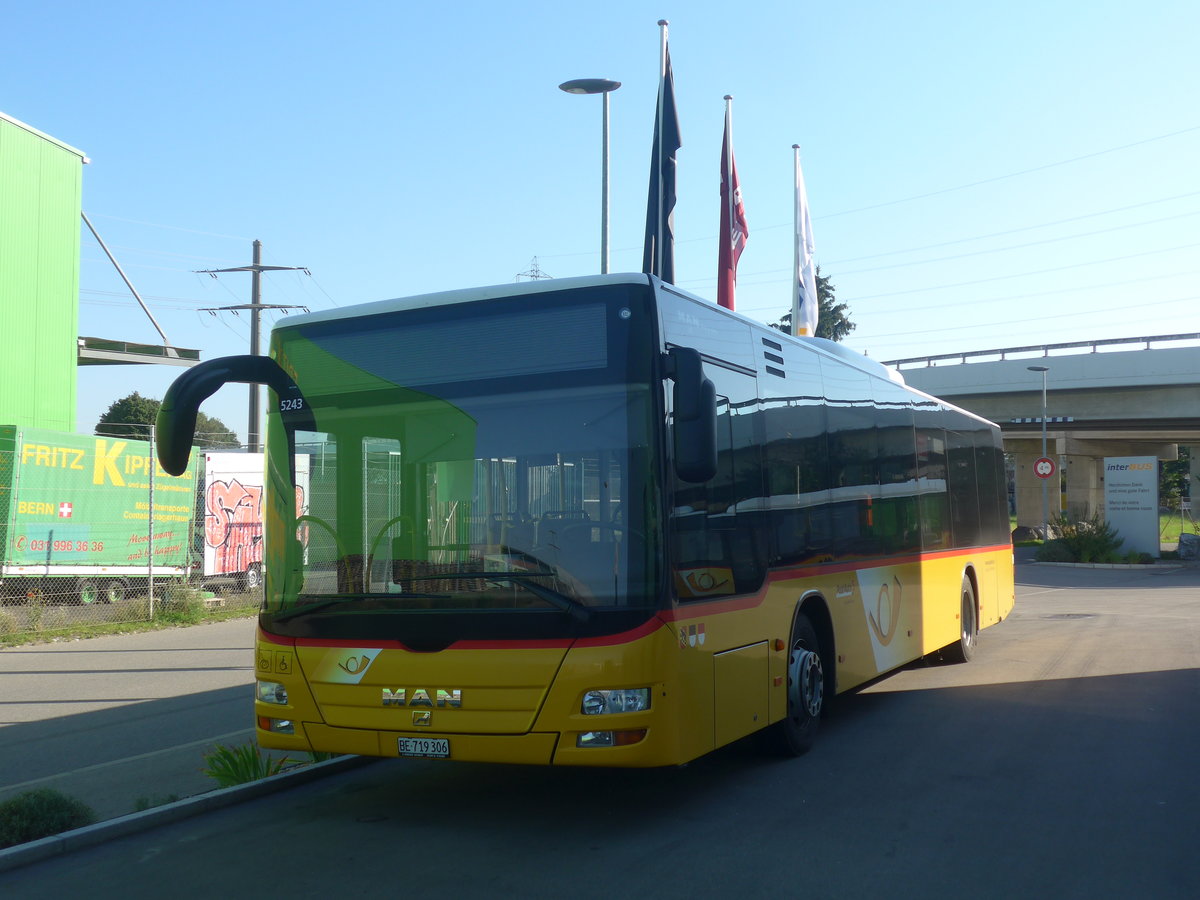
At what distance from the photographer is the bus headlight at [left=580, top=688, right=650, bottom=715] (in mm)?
6109

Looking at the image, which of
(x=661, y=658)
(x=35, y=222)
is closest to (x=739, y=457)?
(x=661, y=658)

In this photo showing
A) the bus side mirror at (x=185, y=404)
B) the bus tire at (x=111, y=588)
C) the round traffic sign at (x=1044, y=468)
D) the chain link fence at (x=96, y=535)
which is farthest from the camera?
Result: the round traffic sign at (x=1044, y=468)

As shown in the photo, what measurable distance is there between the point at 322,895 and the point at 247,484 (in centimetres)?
2135

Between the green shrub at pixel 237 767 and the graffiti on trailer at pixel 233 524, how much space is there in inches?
678

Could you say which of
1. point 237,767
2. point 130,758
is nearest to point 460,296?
point 237,767

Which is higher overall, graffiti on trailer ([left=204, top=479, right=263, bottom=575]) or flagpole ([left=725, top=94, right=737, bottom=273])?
flagpole ([left=725, top=94, right=737, bottom=273])

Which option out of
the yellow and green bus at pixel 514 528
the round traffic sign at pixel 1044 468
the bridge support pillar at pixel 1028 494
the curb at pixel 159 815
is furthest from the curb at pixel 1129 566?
the curb at pixel 159 815

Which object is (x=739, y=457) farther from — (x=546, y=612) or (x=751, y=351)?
(x=546, y=612)

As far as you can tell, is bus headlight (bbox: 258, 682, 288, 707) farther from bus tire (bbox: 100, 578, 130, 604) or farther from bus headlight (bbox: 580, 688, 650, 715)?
bus tire (bbox: 100, 578, 130, 604)

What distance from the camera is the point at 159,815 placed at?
6.75 meters

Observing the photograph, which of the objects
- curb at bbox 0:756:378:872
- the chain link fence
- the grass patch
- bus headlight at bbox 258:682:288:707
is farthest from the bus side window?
the chain link fence

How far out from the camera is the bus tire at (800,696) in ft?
26.6

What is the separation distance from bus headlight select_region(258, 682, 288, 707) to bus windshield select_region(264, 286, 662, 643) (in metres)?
0.33

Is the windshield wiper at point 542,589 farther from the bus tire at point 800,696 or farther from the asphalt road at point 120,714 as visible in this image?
the asphalt road at point 120,714
